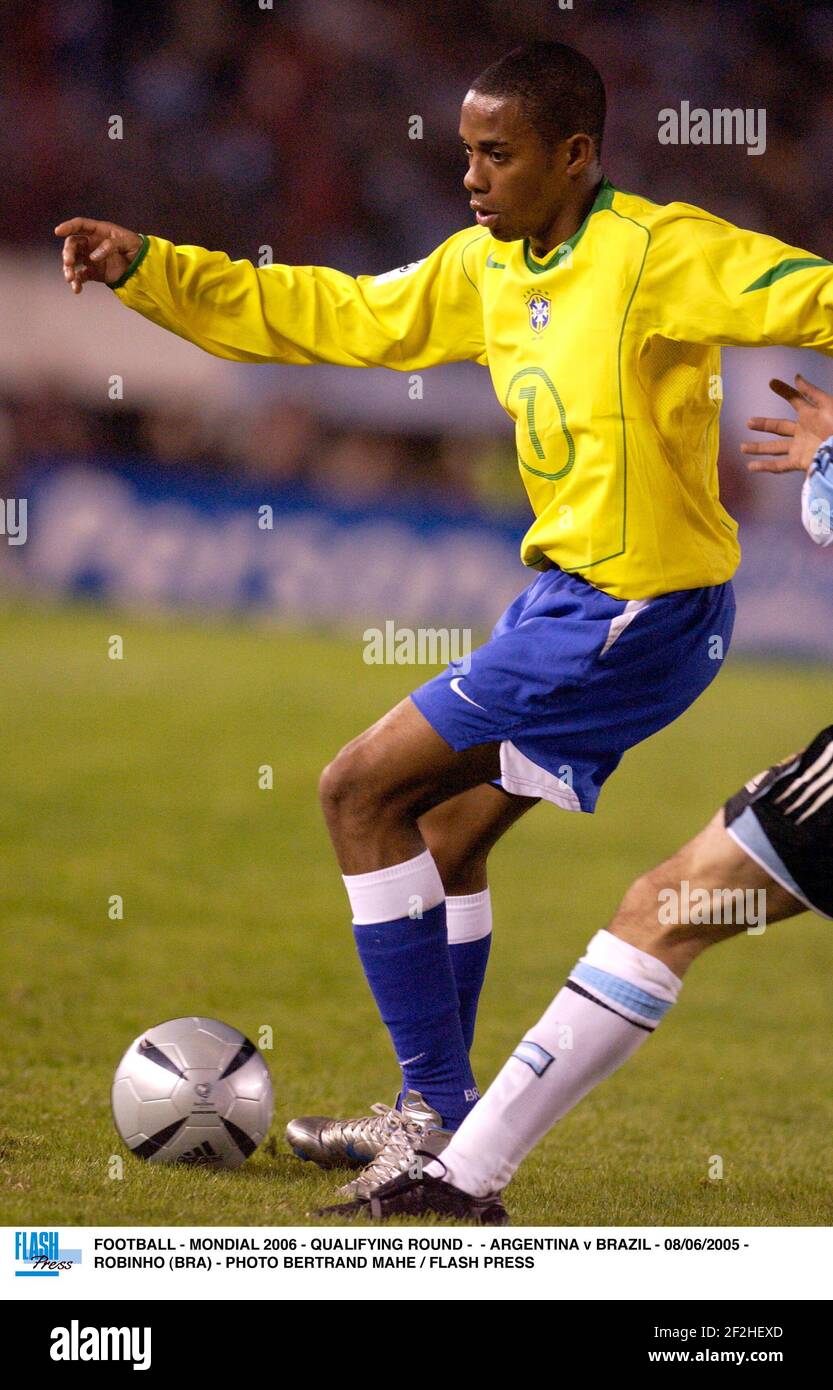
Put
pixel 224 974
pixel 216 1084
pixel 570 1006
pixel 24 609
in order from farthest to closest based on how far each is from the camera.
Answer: pixel 24 609 < pixel 224 974 < pixel 216 1084 < pixel 570 1006

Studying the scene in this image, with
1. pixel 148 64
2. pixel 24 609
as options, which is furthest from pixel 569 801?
pixel 148 64

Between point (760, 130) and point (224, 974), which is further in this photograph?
point (760, 130)

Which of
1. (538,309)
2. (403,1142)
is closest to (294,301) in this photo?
(538,309)

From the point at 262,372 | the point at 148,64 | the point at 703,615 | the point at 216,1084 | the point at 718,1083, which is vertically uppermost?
the point at 148,64

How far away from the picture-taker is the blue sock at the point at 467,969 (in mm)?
3637

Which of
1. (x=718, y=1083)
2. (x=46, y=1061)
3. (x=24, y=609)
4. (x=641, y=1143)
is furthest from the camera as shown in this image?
(x=24, y=609)

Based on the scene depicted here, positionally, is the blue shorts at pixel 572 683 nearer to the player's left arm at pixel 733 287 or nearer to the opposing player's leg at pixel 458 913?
the opposing player's leg at pixel 458 913

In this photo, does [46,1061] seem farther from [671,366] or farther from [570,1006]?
[671,366]

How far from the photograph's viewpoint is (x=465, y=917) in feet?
11.9

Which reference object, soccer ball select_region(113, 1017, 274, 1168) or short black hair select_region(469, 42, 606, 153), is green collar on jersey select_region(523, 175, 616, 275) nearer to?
short black hair select_region(469, 42, 606, 153)

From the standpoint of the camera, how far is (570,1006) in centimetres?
276

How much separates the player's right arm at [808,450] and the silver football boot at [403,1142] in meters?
1.40

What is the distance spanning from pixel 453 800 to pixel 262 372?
45.7 ft

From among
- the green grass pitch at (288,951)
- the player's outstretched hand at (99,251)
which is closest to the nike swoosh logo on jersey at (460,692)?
the green grass pitch at (288,951)
